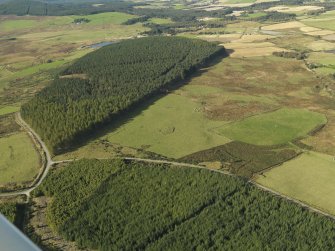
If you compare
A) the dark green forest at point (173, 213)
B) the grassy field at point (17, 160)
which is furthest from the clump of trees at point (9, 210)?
the grassy field at point (17, 160)

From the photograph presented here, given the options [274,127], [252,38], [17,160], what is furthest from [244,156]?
[252,38]

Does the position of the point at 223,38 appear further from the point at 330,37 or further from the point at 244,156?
the point at 244,156

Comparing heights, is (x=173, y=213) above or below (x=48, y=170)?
above

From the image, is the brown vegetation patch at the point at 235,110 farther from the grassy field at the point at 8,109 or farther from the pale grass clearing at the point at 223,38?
the pale grass clearing at the point at 223,38

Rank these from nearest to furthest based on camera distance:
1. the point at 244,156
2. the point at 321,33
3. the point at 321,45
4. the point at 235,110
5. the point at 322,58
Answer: the point at 244,156 < the point at 235,110 < the point at 322,58 < the point at 321,45 < the point at 321,33

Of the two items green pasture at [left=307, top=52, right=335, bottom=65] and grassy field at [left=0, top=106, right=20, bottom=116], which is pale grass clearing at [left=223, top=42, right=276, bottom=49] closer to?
green pasture at [left=307, top=52, right=335, bottom=65]

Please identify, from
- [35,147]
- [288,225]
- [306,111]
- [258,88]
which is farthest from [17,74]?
[288,225]
